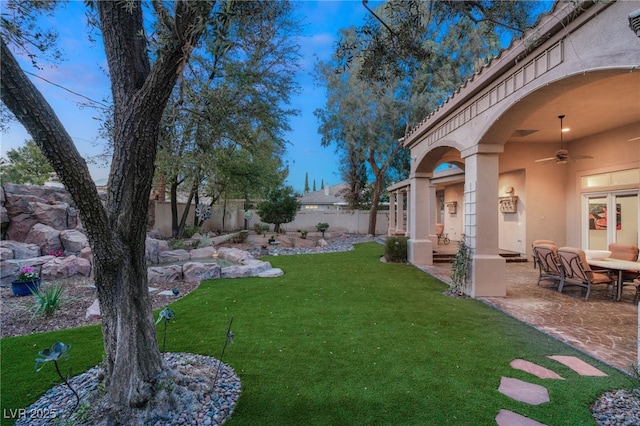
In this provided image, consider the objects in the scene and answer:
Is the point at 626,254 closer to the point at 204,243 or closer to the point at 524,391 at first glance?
the point at 524,391

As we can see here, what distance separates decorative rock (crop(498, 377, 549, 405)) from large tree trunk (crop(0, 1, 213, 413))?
3212 mm

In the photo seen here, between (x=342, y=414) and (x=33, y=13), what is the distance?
4770 millimetres

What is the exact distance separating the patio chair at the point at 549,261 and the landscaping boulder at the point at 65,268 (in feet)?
35.5

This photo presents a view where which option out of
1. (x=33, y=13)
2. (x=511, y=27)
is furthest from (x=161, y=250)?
(x=511, y=27)

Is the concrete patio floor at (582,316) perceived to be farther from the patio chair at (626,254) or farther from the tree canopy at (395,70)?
the tree canopy at (395,70)

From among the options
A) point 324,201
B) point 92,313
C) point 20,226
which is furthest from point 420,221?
point 324,201

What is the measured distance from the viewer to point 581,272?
6059 millimetres

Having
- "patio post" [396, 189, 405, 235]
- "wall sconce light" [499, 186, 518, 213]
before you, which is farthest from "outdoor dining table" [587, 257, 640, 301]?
"patio post" [396, 189, 405, 235]

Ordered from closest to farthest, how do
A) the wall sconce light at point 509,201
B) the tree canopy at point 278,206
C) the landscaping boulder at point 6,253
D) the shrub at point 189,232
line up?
the landscaping boulder at point 6,253 → the wall sconce light at point 509,201 → the shrub at point 189,232 → the tree canopy at point 278,206

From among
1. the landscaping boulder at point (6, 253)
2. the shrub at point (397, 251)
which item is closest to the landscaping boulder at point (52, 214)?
the landscaping boulder at point (6, 253)

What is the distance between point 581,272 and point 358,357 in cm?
531

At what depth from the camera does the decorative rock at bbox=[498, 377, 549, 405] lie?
2.82 metres

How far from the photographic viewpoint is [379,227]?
22797mm

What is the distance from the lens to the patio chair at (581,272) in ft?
19.6
